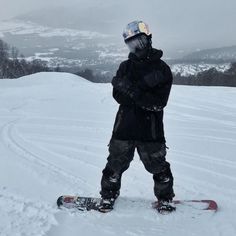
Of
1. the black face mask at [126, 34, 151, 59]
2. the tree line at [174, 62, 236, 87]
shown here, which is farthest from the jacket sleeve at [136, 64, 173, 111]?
the tree line at [174, 62, 236, 87]

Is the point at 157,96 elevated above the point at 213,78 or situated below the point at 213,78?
below

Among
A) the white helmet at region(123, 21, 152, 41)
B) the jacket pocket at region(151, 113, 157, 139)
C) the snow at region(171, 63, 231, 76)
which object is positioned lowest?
the jacket pocket at region(151, 113, 157, 139)

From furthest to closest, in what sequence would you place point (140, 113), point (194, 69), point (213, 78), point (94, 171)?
1. point (194, 69)
2. point (213, 78)
3. point (94, 171)
4. point (140, 113)

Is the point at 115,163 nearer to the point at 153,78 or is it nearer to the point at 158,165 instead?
the point at 158,165

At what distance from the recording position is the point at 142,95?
14.5ft

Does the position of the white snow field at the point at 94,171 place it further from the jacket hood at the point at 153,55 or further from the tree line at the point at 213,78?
the tree line at the point at 213,78

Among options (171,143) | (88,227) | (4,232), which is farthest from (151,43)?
(171,143)

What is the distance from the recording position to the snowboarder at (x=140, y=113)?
4.43 metres

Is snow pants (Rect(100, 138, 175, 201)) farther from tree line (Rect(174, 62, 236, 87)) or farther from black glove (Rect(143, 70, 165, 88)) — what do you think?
tree line (Rect(174, 62, 236, 87))

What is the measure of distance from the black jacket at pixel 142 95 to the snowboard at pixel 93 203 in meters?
0.80

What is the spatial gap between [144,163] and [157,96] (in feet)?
2.62

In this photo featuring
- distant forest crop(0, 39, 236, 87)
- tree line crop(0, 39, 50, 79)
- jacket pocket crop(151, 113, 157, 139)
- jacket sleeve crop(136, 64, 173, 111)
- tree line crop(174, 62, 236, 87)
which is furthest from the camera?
tree line crop(0, 39, 50, 79)

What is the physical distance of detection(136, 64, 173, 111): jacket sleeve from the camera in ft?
14.5

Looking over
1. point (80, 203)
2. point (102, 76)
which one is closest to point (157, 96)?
point (80, 203)
